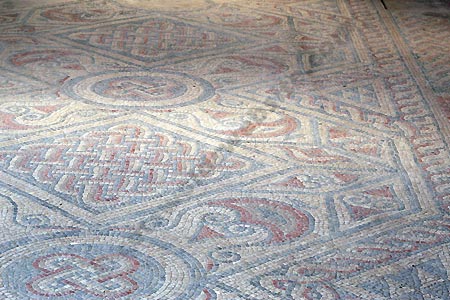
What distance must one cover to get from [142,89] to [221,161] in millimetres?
1085

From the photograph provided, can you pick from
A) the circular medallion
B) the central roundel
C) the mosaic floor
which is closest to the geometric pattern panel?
the mosaic floor

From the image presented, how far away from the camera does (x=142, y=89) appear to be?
14.3 ft

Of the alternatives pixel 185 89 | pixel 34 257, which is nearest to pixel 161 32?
pixel 185 89

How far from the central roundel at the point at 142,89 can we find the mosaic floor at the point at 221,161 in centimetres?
1

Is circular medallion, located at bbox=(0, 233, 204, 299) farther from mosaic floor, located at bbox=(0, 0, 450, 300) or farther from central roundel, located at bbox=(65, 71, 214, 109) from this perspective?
central roundel, located at bbox=(65, 71, 214, 109)

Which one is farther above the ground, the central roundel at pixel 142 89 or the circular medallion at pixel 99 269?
the circular medallion at pixel 99 269

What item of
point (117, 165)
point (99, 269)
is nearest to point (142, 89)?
point (117, 165)

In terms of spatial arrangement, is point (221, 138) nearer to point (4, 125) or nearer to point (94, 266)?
point (4, 125)

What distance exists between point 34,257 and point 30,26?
3.37 m

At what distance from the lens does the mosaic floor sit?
257 centimetres

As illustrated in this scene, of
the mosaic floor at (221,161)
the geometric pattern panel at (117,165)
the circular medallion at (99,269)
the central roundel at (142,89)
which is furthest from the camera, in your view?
the central roundel at (142,89)

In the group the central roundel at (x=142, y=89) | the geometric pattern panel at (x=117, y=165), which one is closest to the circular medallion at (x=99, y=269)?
the geometric pattern panel at (x=117, y=165)

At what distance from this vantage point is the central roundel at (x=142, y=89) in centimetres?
417

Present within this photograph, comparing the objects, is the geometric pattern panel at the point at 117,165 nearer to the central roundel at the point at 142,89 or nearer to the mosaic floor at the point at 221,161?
the mosaic floor at the point at 221,161
